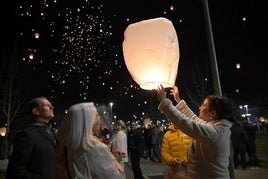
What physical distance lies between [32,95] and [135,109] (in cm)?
4289

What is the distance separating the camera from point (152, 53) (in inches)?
173

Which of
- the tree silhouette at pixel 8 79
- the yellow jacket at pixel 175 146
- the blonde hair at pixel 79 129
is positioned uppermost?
the tree silhouette at pixel 8 79

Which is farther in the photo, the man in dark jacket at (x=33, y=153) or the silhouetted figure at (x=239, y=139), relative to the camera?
the silhouetted figure at (x=239, y=139)

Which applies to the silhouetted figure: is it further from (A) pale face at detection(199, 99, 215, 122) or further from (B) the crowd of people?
(A) pale face at detection(199, 99, 215, 122)

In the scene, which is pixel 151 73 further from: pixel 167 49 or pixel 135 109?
pixel 135 109

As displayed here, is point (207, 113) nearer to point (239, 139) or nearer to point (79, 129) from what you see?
point (79, 129)

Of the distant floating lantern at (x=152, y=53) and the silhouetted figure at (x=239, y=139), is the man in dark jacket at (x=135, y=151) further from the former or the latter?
the distant floating lantern at (x=152, y=53)

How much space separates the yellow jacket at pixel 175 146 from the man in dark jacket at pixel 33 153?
1809mm

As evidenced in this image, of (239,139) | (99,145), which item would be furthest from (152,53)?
(239,139)

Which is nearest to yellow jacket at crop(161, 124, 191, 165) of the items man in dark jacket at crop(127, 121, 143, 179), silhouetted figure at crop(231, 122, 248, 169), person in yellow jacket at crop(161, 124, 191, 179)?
person in yellow jacket at crop(161, 124, 191, 179)

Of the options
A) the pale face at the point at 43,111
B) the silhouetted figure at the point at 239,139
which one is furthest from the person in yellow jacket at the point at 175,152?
the silhouetted figure at the point at 239,139

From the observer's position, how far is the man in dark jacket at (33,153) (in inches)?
166

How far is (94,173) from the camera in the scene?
10.7ft

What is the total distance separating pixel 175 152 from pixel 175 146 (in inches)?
3.7
